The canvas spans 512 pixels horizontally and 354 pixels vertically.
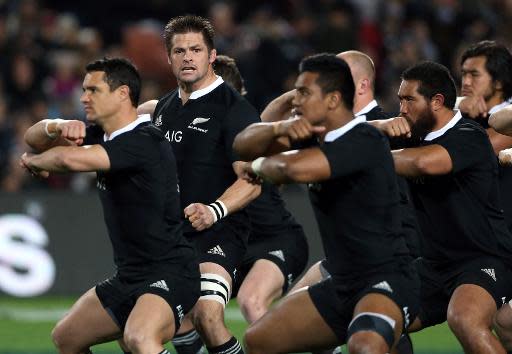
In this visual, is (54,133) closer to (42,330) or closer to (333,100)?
(333,100)

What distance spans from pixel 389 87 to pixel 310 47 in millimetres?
1256

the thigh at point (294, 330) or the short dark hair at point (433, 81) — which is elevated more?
the short dark hair at point (433, 81)

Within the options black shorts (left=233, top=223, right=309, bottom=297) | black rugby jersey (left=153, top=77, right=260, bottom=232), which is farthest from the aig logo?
black shorts (left=233, top=223, right=309, bottom=297)

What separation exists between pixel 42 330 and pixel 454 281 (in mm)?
5944

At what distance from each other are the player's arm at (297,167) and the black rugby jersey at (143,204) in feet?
3.30

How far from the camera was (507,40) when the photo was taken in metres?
17.7

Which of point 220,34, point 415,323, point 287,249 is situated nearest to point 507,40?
point 220,34

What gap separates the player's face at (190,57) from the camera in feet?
30.9

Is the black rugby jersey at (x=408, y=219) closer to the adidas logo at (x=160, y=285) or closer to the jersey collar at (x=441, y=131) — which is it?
the jersey collar at (x=441, y=131)

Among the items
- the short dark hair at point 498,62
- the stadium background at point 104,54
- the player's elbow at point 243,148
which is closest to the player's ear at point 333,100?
the player's elbow at point 243,148

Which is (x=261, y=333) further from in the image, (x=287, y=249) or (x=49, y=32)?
(x=49, y=32)

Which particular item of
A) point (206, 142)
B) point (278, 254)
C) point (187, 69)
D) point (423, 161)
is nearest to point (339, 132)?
point (423, 161)

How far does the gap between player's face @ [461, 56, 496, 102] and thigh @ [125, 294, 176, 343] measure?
3058mm

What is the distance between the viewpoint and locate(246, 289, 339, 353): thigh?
7.87 m
